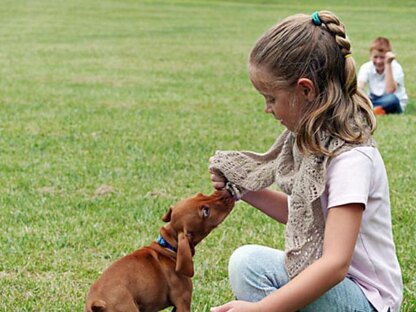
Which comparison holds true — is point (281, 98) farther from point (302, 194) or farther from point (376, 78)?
point (376, 78)

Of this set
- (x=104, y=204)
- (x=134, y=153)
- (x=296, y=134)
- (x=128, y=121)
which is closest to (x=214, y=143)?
(x=134, y=153)

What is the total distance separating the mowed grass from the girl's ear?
4.88 ft

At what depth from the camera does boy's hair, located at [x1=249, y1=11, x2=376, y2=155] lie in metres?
2.87

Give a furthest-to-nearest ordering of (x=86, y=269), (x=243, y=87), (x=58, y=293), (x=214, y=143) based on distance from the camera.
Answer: (x=243, y=87)
(x=214, y=143)
(x=86, y=269)
(x=58, y=293)

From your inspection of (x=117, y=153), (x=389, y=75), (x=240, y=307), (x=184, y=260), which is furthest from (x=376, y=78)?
(x=240, y=307)

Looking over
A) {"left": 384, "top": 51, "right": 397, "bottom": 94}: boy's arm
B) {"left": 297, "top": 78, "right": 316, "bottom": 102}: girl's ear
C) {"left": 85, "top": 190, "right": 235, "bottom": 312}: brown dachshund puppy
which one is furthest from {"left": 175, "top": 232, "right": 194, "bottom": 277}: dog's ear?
{"left": 384, "top": 51, "right": 397, "bottom": 94}: boy's arm

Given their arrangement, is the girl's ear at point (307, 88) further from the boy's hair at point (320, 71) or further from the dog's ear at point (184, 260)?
the dog's ear at point (184, 260)

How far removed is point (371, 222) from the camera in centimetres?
300

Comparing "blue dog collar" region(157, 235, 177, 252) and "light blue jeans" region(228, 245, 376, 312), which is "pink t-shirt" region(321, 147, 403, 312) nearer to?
"light blue jeans" region(228, 245, 376, 312)

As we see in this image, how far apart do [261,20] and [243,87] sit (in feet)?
56.3

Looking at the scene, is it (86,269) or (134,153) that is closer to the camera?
(86,269)

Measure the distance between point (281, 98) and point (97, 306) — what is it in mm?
1082

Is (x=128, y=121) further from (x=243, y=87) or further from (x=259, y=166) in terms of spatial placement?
(x=259, y=166)

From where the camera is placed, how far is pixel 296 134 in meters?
3.01
